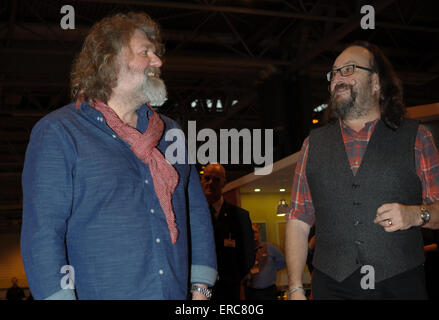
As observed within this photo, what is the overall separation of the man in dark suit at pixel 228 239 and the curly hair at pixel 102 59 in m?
2.30

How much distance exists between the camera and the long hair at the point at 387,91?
2.29m

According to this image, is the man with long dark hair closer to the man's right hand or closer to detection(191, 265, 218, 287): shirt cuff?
the man's right hand

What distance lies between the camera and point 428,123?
13.7 feet

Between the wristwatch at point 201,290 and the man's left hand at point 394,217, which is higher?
the man's left hand at point 394,217

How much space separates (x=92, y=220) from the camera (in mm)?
1614

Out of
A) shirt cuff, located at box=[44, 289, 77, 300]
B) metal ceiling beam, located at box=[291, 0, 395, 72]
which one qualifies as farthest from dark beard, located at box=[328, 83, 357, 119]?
metal ceiling beam, located at box=[291, 0, 395, 72]

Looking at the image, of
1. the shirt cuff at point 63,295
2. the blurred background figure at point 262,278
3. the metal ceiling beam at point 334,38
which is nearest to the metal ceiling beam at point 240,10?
the metal ceiling beam at point 334,38

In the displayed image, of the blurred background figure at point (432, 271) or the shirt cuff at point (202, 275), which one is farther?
the blurred background figure at point (432, 271)

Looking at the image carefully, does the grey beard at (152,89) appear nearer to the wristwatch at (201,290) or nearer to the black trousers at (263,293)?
the wristwatch at (201,290)

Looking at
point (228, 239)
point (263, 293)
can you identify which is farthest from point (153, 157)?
point (263, 293)

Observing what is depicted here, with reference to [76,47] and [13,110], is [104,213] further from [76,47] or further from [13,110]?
[13,110]

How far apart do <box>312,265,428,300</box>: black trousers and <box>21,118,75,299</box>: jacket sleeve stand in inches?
41.4

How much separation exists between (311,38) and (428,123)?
638 cm

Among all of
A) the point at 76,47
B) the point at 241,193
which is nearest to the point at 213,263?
the point at 241,193
